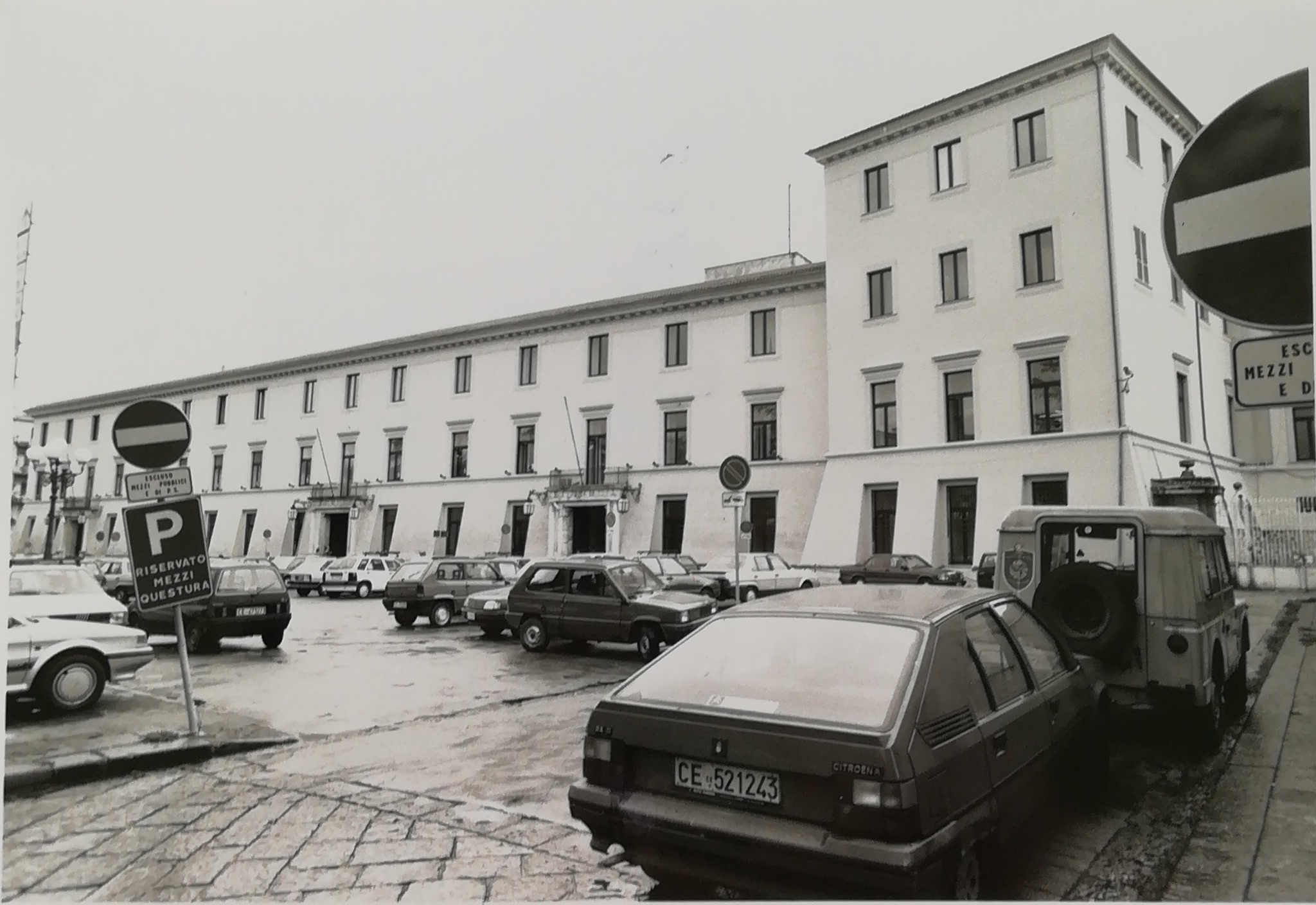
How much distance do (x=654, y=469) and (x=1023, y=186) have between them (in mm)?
15019

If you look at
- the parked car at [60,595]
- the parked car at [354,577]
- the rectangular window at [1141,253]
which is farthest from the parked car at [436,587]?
the rectangular window at [1141,253]

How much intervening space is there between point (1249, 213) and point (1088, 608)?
3.24 m

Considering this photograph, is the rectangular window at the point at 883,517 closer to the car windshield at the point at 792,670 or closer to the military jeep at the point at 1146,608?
the military jeep at the point at 1146,608

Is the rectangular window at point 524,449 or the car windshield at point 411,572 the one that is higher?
the rectangular window at point 524,449

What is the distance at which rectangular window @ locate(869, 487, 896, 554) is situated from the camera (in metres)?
22.8

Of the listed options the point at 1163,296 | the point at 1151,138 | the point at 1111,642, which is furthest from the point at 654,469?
the point at 1111,642

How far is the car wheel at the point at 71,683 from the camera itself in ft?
21.8

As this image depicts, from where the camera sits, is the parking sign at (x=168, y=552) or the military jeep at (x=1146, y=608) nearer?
the military jeep at (x=1146, y=608)

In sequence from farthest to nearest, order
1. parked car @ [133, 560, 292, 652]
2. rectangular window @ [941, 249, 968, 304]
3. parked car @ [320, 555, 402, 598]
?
parked car @ [320, 555, 402, 598] → rectangular window @ [941, 249, 968, 304] → parked car @ [133, 560, 292, 652]

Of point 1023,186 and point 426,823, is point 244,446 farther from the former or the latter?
point 1023,186

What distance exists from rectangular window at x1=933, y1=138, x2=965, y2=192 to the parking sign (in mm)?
21463

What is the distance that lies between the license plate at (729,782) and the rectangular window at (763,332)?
80.6 feet

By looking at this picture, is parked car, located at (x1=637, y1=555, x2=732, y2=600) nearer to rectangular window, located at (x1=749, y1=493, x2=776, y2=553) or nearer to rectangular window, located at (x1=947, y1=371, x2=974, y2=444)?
rectangular window, located at (x1=749, y1=493, x2=776, y2=553)

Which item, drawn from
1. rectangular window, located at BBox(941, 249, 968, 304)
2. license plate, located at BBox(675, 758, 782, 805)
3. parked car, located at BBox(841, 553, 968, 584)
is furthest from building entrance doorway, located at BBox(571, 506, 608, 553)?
license plate, located at BBox(675, 758, 782, 805)
